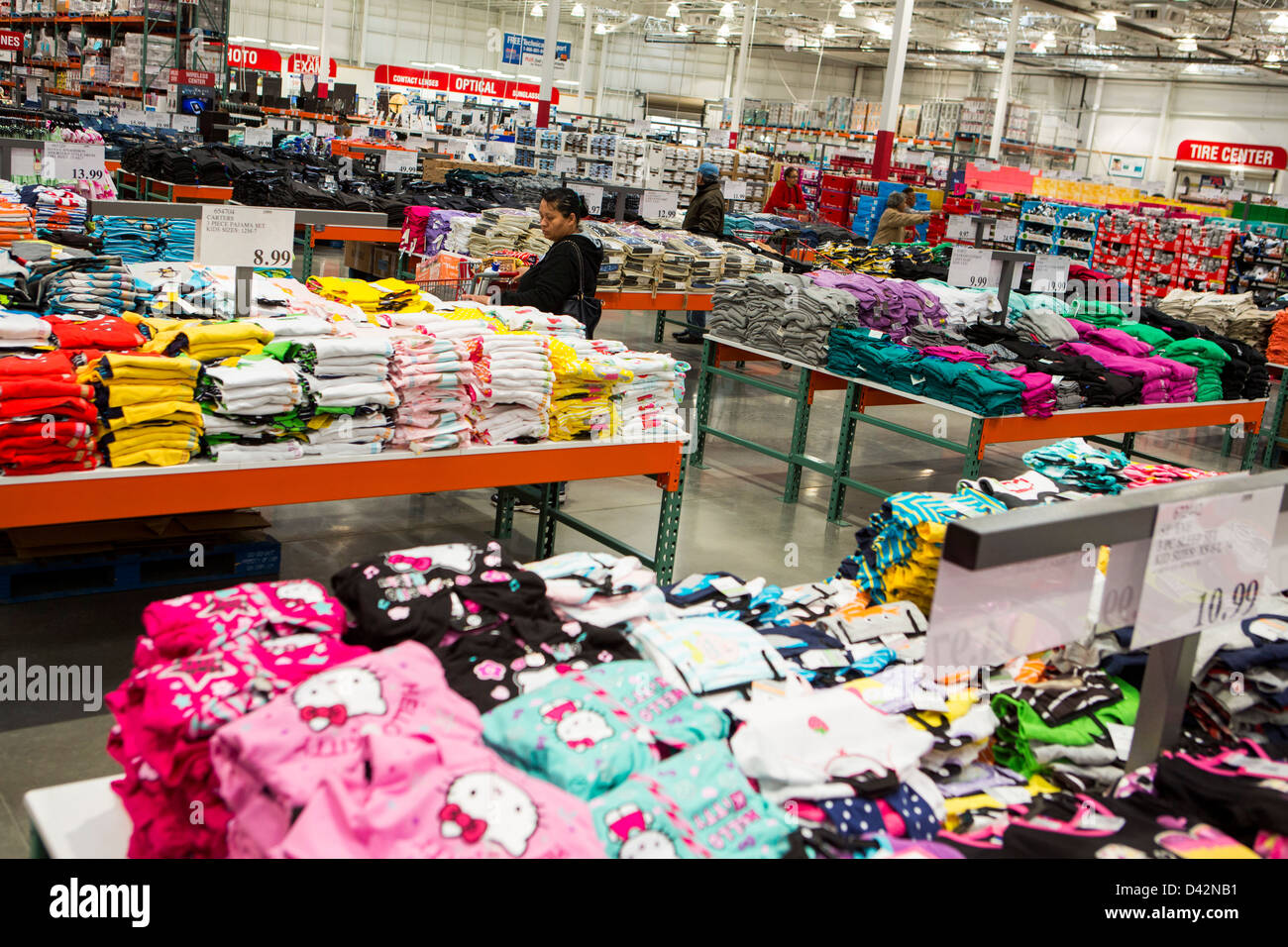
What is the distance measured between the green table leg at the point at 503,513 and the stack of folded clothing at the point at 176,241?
6.78 feet

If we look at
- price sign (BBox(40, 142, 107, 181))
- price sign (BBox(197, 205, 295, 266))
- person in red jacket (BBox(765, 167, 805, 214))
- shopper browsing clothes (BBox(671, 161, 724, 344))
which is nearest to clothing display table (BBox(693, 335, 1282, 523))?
price sign (BBox(197, 205, 295, 266))

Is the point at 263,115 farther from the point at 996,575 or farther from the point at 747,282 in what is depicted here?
the point at 996,575

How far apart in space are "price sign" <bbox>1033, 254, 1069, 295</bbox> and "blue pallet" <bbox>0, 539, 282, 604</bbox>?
17.2ft

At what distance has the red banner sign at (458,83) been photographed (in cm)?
3228

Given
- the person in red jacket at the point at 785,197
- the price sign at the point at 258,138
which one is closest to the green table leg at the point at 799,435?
the price sign at the point at 258,138

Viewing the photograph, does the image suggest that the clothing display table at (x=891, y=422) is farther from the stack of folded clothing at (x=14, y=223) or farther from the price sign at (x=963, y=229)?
the price sign at (x=963, y=229)

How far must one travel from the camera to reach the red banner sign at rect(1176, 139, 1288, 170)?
2728 cm

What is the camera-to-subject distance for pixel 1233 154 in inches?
1117

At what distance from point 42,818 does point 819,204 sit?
19.1 m

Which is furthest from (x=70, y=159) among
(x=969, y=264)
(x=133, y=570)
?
(x=969, y=264)

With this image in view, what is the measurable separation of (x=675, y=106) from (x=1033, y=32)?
9.05 meters

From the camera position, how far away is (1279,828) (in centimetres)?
179

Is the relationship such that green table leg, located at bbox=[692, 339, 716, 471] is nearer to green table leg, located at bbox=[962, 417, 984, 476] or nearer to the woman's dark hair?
the woman's dark hair
